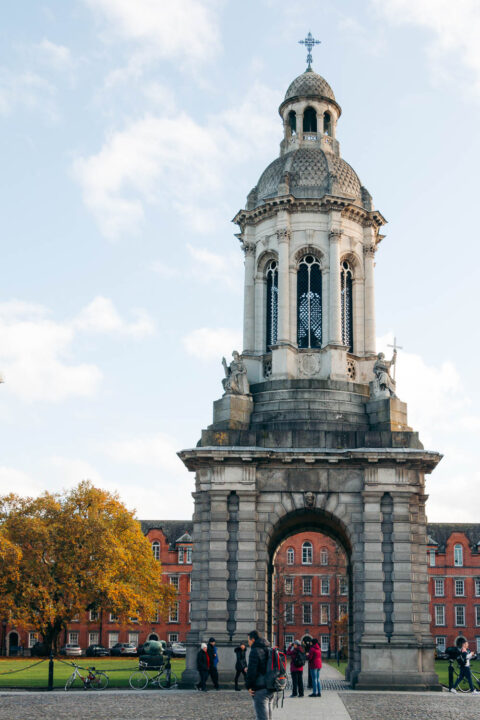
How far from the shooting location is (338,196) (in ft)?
119

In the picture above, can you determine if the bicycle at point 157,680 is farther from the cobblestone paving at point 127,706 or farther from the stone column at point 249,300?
the stone column at point 249,300

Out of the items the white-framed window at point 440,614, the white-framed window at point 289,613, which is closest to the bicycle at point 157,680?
the white-framed window at point 289,613

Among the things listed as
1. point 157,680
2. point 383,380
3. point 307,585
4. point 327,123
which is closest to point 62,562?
point 157,680

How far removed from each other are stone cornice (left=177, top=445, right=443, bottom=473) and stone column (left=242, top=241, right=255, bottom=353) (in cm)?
656

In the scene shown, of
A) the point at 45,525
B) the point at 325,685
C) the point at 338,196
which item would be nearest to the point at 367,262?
the point at 338,196

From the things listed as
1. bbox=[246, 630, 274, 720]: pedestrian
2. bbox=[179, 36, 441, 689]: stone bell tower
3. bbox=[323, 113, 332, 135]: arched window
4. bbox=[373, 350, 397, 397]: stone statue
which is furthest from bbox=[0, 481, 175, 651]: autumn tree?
bbox=[246, 630, 274, 720]: pedestrian

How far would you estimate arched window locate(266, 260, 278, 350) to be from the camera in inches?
1457

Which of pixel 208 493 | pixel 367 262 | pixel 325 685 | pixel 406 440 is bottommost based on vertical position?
pixel 325 685

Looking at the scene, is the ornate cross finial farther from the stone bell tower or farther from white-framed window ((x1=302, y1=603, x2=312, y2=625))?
white-framed window ((x1=302, y1=603, x2=312, y2=625))

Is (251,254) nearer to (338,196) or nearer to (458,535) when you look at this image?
(338,196)

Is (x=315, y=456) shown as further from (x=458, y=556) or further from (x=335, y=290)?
(x=458, y=556)

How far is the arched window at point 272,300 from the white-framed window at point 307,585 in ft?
196

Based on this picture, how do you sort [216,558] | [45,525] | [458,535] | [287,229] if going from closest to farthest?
[216,558], [287,229], [45,525], [458,535]

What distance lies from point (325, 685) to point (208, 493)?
903 centimetres
